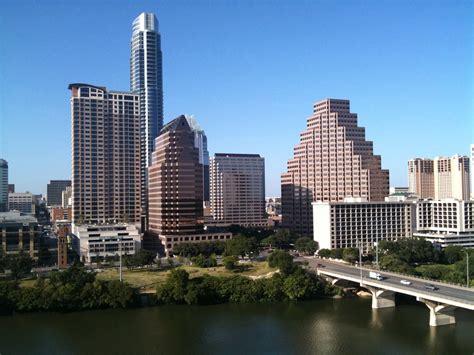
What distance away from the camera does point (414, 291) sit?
46562mm

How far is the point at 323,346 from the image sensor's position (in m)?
39.9

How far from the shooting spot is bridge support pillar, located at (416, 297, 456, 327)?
145ft

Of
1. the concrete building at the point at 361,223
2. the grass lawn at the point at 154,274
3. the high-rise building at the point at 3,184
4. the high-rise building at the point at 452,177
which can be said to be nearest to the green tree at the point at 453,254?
the concrete building at the point at 361,223

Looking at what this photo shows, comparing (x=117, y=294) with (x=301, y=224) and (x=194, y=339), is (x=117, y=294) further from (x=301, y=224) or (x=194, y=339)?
(x=301, y=224)

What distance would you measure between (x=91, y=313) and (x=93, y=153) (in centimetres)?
5866

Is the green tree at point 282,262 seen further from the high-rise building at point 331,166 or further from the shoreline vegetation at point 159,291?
the high-rise building at point 331,166

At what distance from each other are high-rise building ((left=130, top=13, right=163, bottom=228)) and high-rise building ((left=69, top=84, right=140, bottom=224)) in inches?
2491

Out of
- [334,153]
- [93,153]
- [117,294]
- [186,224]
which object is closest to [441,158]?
[334,153]

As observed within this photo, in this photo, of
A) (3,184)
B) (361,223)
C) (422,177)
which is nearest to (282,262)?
(361,223)

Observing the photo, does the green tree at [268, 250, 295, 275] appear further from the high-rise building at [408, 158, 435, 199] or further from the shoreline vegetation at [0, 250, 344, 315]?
the high-rise building at [408, 158, 435, 199]

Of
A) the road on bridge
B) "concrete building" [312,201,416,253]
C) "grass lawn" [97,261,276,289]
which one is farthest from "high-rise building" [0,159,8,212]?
the road on bridge

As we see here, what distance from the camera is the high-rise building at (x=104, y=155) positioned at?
103 m

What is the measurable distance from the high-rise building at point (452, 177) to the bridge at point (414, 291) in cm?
7823

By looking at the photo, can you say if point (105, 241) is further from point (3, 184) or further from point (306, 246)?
point (3, 184)
